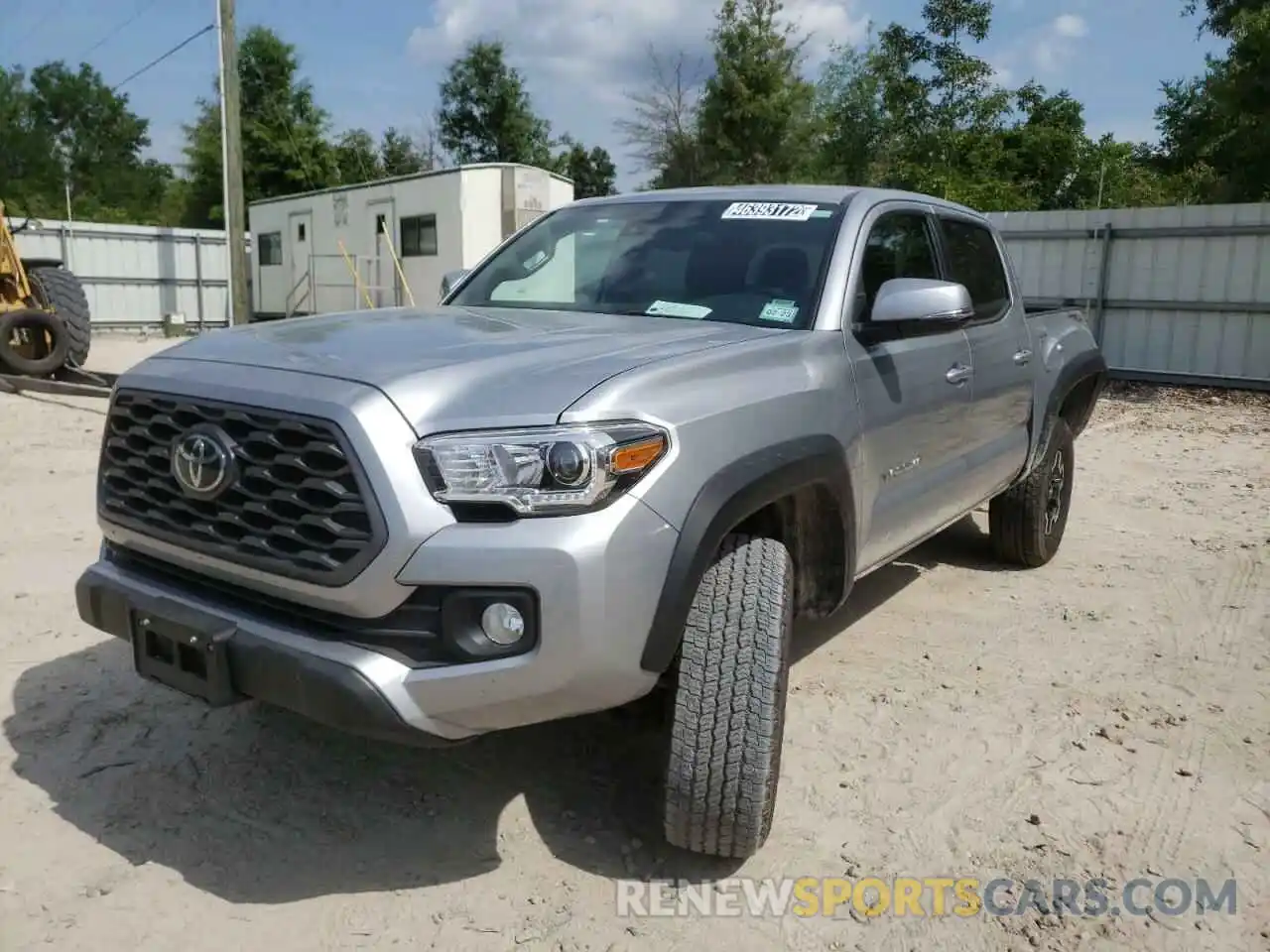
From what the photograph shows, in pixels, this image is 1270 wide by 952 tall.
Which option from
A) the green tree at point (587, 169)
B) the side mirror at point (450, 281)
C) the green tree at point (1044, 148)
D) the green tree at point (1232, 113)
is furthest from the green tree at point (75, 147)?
the side mirror at point (450, 281)

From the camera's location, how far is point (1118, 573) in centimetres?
558

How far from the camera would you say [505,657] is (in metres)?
2.37

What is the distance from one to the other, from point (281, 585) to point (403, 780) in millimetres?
1053

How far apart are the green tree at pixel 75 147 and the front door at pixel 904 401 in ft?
166

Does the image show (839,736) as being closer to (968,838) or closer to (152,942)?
(968,838)

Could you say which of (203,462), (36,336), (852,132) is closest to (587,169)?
(852,132)

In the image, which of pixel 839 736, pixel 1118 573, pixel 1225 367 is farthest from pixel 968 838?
pixel 1225 367

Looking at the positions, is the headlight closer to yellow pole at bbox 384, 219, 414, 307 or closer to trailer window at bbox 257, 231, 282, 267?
yellow pole at bbox 384, 219, 414, 307

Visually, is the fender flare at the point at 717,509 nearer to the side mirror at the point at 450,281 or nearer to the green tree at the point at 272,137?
the side mirror at the point at 450,281

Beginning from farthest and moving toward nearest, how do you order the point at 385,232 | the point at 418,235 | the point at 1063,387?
the point at 385,232 < the point at 418,235 < the point at 1063,387

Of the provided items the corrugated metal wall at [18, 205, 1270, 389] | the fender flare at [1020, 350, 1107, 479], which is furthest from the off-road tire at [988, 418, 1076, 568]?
the corrugated metal wall at [18, 205, 1270, 389]

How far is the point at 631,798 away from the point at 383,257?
1882 cm

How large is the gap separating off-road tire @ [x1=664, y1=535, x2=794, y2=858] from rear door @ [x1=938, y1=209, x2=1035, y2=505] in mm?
1918

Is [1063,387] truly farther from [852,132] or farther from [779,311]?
[852,132]
